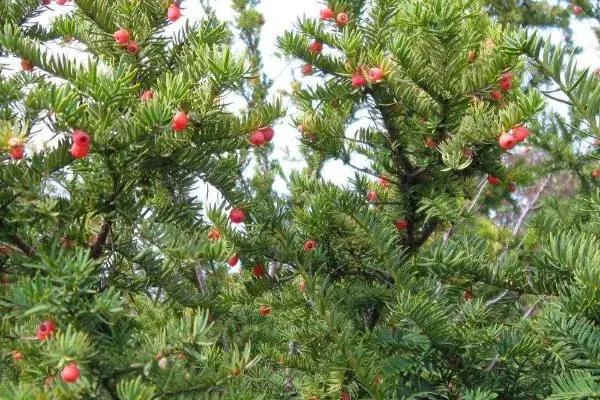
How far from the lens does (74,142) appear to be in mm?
958

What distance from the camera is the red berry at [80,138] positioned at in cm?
95

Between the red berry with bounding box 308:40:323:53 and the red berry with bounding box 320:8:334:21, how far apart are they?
7cm

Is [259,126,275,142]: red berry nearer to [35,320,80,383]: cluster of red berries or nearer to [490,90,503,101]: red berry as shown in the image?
[35,320,80,383]: cluster of red berries

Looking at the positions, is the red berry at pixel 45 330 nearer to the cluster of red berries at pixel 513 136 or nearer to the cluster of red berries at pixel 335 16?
the cluster of red berries at pixel 513 136

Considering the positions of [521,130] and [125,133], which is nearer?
[125,133]

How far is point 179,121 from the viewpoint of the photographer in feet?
3.34

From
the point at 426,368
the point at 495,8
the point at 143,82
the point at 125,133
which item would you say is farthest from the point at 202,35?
the point at 495,8

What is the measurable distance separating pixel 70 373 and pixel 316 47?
108 cm

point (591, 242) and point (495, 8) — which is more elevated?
point (495, 8)

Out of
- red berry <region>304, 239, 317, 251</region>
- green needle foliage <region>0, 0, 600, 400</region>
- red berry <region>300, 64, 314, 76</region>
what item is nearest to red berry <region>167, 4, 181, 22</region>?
green needle foliage <region>0, 0, 600, 400</region>

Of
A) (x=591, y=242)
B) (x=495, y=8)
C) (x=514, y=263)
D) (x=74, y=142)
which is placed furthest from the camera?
(x=495, y=8)

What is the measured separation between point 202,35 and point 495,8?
568 cm

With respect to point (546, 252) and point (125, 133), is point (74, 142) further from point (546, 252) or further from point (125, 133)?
point (546, 252)

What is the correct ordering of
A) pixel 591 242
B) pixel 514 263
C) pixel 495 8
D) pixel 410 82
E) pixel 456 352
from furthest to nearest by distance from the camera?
pixel 495 8
pixel 410 82
pixel 514 263
pixel 456 352
pixel 591 242
